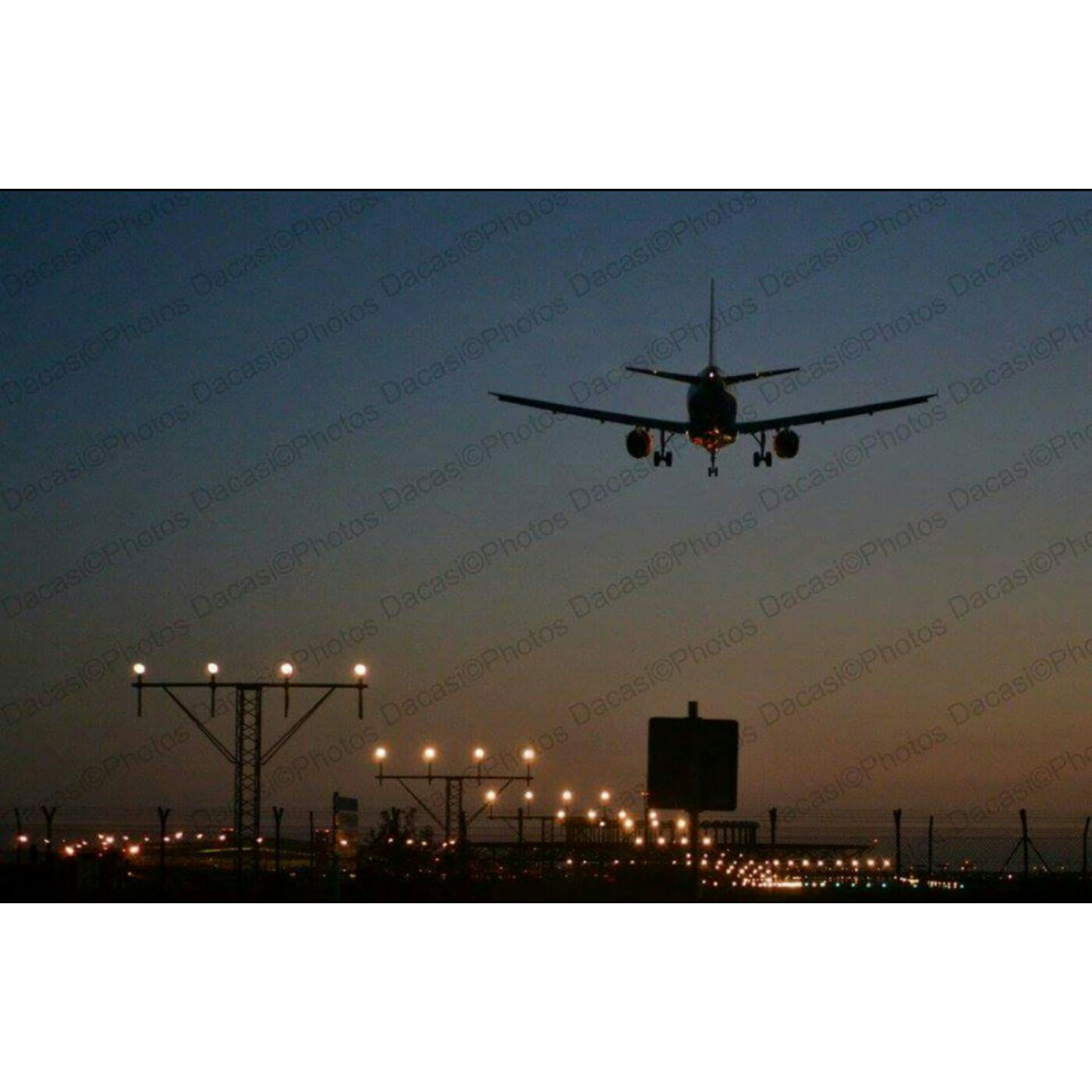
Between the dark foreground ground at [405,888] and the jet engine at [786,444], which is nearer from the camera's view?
the dark foreground ground at [405,888]

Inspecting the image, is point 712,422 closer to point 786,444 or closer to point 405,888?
point 786,444

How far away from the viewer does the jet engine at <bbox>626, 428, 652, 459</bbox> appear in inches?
2506

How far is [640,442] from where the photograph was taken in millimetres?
63938

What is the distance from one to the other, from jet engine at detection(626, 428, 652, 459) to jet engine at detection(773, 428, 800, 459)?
469 cm

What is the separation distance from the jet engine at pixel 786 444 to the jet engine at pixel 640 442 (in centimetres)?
469

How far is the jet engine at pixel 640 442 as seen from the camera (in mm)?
63656

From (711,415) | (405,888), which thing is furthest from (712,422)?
(405,888)

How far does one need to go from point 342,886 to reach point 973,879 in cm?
2106

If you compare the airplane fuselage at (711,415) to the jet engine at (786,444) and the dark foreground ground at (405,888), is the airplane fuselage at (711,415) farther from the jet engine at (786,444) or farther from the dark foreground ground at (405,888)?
the dark foreground ground at (405,888)

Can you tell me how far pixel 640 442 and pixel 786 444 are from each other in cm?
537

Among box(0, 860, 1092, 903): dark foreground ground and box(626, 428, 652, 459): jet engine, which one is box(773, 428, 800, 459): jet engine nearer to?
box(626, 428, 652, 459): jet engine

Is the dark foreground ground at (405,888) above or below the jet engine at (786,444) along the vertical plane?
below

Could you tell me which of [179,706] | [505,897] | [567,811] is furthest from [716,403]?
[567,811]

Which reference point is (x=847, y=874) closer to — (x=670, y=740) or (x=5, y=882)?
(x=5, y=882)
